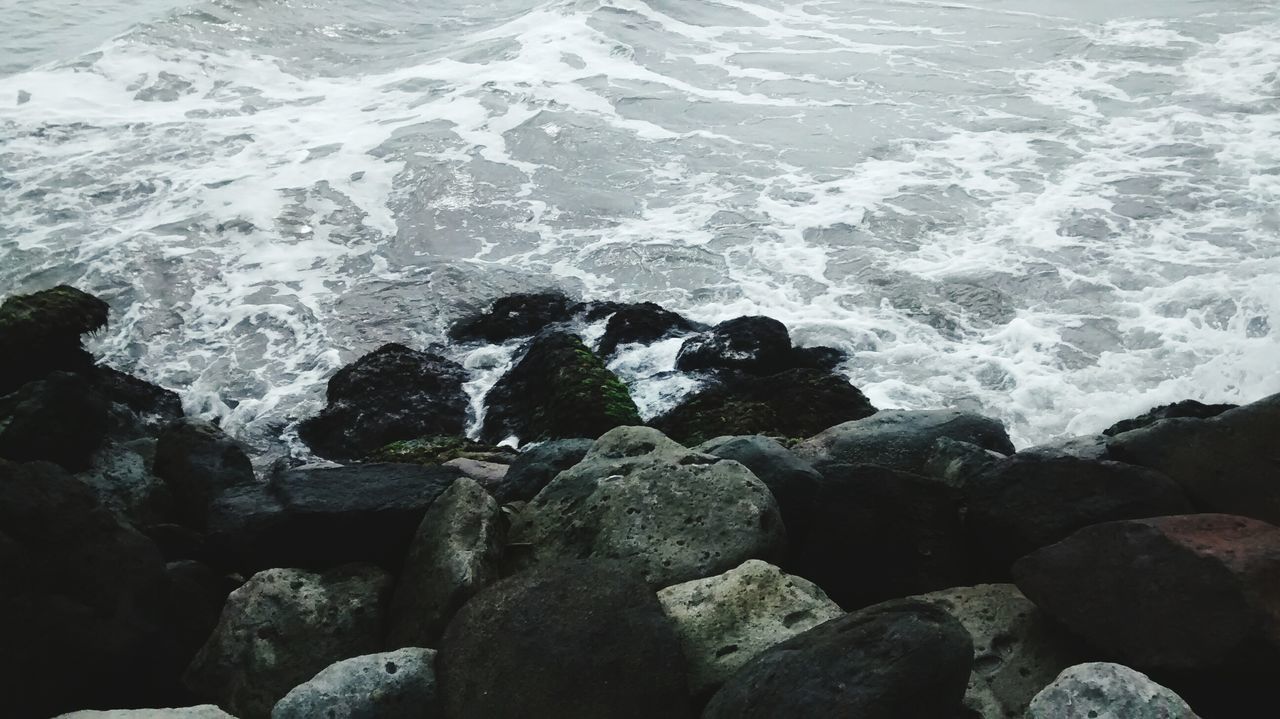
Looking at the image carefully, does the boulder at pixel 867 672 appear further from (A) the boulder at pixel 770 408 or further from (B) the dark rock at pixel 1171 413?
(B) the dark rock at pixel 1171 413

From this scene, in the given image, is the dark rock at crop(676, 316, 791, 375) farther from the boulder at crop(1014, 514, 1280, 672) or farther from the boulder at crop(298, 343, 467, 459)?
the boulder at crop(1014, 514, 1280, 672)

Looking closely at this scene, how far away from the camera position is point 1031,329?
10.1m

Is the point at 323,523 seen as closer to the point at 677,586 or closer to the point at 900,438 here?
the point at 677,586

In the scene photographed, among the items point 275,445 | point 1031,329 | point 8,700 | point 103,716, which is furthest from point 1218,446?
point 275,445

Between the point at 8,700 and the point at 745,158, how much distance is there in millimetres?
12250

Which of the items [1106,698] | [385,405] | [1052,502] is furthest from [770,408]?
[1106,698]

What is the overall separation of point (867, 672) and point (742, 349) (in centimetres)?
658

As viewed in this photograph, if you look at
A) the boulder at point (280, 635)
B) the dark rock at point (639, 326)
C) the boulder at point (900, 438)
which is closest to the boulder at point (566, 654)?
the boulder at point (280, 635)

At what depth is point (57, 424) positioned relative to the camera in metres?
6.82

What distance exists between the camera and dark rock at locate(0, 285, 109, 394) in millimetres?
8922

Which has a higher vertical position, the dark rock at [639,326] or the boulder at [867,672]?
the boulder at [867,672]

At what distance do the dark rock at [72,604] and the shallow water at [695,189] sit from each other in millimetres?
4932

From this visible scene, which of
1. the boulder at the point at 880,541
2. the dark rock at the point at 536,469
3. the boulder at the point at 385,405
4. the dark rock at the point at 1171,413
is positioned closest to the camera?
the boulder at the point at 880,541

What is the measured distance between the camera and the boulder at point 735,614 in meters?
3.78
